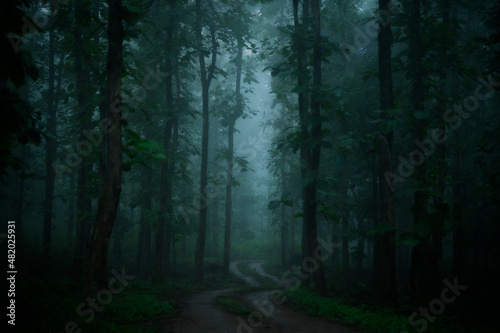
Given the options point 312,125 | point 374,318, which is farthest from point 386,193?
point 374,318

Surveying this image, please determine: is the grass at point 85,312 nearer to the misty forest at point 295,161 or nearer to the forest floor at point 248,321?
the misty forest at point 295,161

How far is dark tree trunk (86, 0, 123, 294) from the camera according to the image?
6.39 meters

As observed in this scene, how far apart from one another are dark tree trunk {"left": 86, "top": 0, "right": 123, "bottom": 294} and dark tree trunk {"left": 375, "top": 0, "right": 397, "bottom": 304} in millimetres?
8176

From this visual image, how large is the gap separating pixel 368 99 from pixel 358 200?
557cm

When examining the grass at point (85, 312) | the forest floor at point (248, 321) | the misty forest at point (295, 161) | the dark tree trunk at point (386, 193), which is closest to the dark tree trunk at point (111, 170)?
the misty forest at point (295, 161)

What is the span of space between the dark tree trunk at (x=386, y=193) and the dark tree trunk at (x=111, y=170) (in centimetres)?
818

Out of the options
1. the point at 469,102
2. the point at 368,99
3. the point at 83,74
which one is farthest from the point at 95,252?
the point at 469,102

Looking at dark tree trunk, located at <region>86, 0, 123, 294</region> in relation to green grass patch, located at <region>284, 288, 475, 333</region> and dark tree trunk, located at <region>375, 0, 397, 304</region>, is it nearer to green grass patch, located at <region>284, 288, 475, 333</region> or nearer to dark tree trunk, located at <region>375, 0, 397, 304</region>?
green grass patch, located at <region>284, 288, 475, 333</region>

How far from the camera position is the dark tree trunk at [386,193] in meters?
10.4

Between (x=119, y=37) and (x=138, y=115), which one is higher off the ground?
(x=138, y=115)

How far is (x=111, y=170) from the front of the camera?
6438 millimetres

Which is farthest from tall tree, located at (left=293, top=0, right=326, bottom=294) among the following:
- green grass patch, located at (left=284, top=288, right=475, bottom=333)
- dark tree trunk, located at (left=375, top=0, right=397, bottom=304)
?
dark tree trunk, located at (left=375, top=0, right=397, bottom=304)

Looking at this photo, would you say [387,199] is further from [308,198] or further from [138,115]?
[138,115]

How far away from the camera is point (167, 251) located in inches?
752
